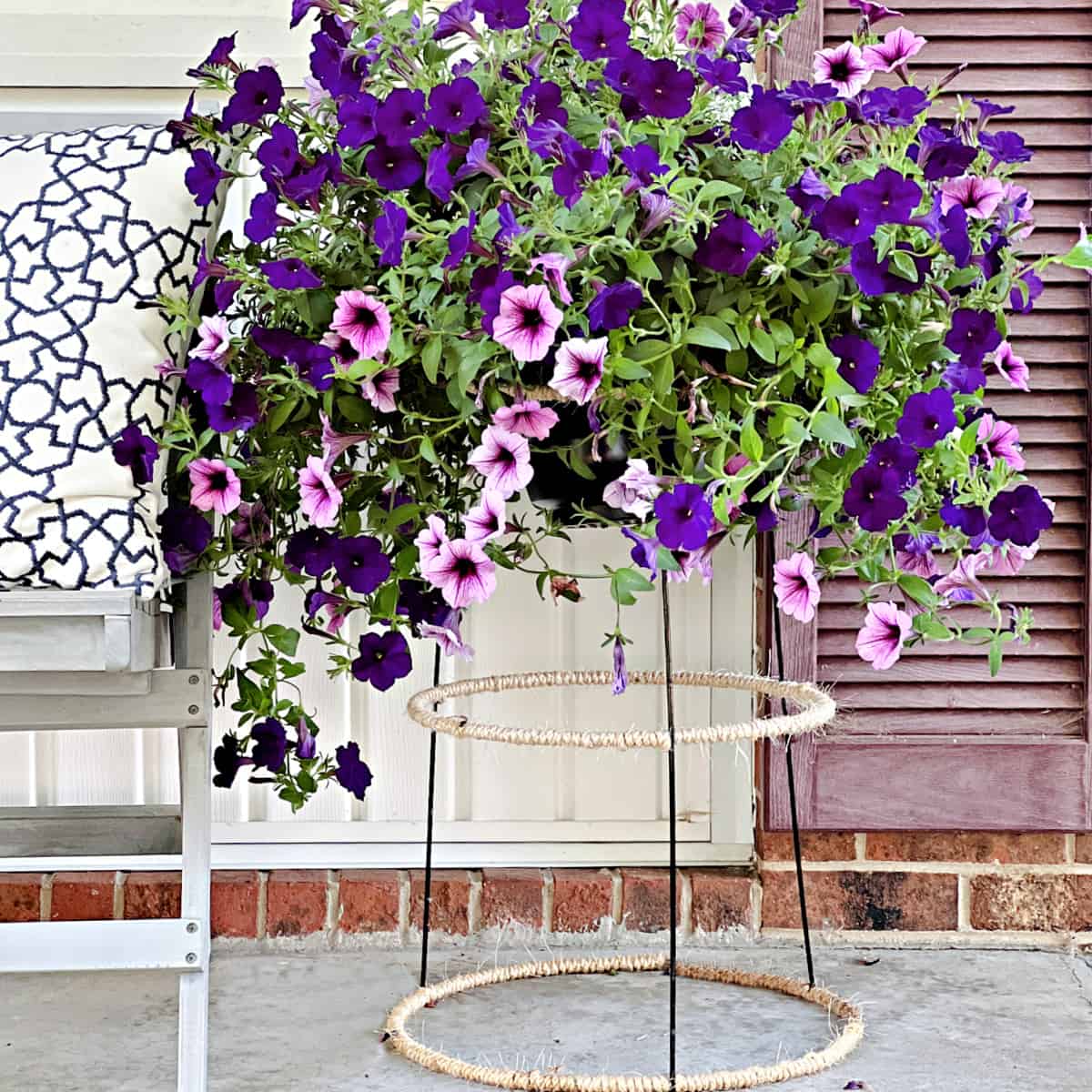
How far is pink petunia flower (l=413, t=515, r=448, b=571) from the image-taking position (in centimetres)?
122

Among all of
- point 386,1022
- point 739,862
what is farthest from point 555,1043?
point 739,862

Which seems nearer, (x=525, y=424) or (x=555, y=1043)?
(x=525, y=424)

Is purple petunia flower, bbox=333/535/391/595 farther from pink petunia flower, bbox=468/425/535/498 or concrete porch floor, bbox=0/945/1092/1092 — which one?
concrete porch floor, bbox=0/945/1092/1092

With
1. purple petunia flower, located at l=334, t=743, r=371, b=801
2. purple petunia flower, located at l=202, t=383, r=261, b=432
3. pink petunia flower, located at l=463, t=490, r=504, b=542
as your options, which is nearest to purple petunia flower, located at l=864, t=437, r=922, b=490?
pink petunia flower, located at l=463, t=490, r=504, b=542

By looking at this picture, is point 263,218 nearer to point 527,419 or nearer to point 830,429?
point 527,419

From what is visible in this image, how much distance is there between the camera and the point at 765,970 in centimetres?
186

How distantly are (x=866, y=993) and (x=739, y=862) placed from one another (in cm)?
30

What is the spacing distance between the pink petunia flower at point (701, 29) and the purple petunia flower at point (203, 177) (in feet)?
1.59

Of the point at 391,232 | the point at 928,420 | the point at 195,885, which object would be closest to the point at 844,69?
the point at 928,420

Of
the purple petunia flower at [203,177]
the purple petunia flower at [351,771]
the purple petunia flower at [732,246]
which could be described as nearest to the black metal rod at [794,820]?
the purple petunia flower at [351,771]

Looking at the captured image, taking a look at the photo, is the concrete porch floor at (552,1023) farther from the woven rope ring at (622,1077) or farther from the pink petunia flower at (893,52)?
the pink petunia flower at (893,52)

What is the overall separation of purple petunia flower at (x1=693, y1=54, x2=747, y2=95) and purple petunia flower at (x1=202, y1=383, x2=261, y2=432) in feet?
1.64

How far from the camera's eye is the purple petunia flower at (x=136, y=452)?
123 cm

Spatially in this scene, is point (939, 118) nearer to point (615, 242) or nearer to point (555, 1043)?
point (615, 242)
